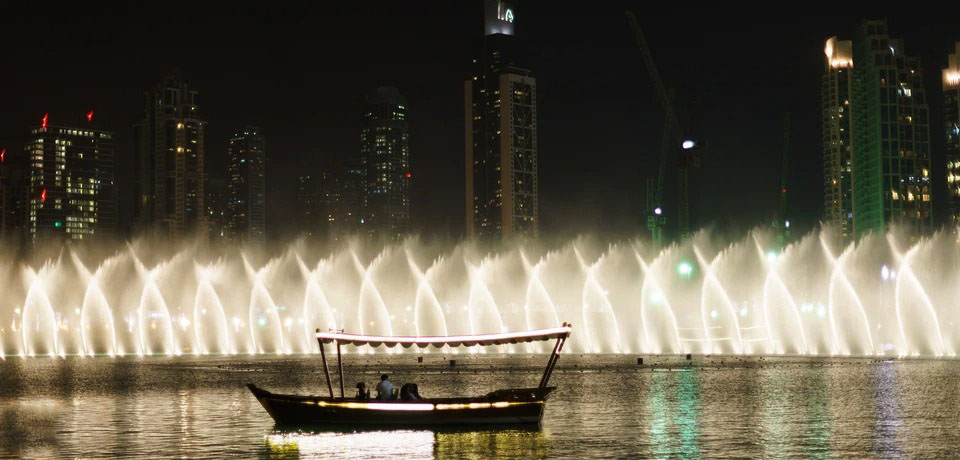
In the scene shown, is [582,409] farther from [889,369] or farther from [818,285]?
[818,285]

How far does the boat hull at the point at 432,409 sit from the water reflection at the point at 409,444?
0.54 m

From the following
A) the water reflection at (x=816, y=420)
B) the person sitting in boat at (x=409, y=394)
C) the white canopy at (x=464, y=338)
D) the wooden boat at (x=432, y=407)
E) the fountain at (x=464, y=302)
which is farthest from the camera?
the fountain at (x=464, y=302)

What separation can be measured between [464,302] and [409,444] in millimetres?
100140

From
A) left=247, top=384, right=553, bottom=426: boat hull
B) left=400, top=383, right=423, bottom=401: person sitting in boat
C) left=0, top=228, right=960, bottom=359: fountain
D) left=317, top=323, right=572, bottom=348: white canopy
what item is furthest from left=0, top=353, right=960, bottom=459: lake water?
left=0, top=228, right=960, bottom=359: fountain

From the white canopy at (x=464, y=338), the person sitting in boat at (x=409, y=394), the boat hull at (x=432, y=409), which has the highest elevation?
the white canopy at (x=464, y=338)

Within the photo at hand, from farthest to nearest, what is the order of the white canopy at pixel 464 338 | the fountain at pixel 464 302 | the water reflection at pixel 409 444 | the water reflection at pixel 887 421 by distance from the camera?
the fountain at pixel 464 302 → the white canopy at pixel 464 338 → the water reflection at pixel 887 421 → the water reflection at pixel 409 444

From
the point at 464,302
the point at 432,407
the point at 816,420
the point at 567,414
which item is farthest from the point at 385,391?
the point at 464,302

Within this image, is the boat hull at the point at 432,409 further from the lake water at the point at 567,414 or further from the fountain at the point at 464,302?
the fountain at the point at 464,302

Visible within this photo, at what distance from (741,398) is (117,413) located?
28.0 meters

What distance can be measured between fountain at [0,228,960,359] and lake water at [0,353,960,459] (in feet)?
130

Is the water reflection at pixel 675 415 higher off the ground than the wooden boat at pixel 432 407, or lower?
lower

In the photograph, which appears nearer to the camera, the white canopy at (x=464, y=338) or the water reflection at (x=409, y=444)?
the water reflection at (x=409, y=444)

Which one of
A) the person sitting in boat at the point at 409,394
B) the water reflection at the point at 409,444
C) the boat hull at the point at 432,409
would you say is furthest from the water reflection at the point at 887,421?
the person sitting in boat at the point at 409,394

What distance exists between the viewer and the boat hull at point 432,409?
40.9m
